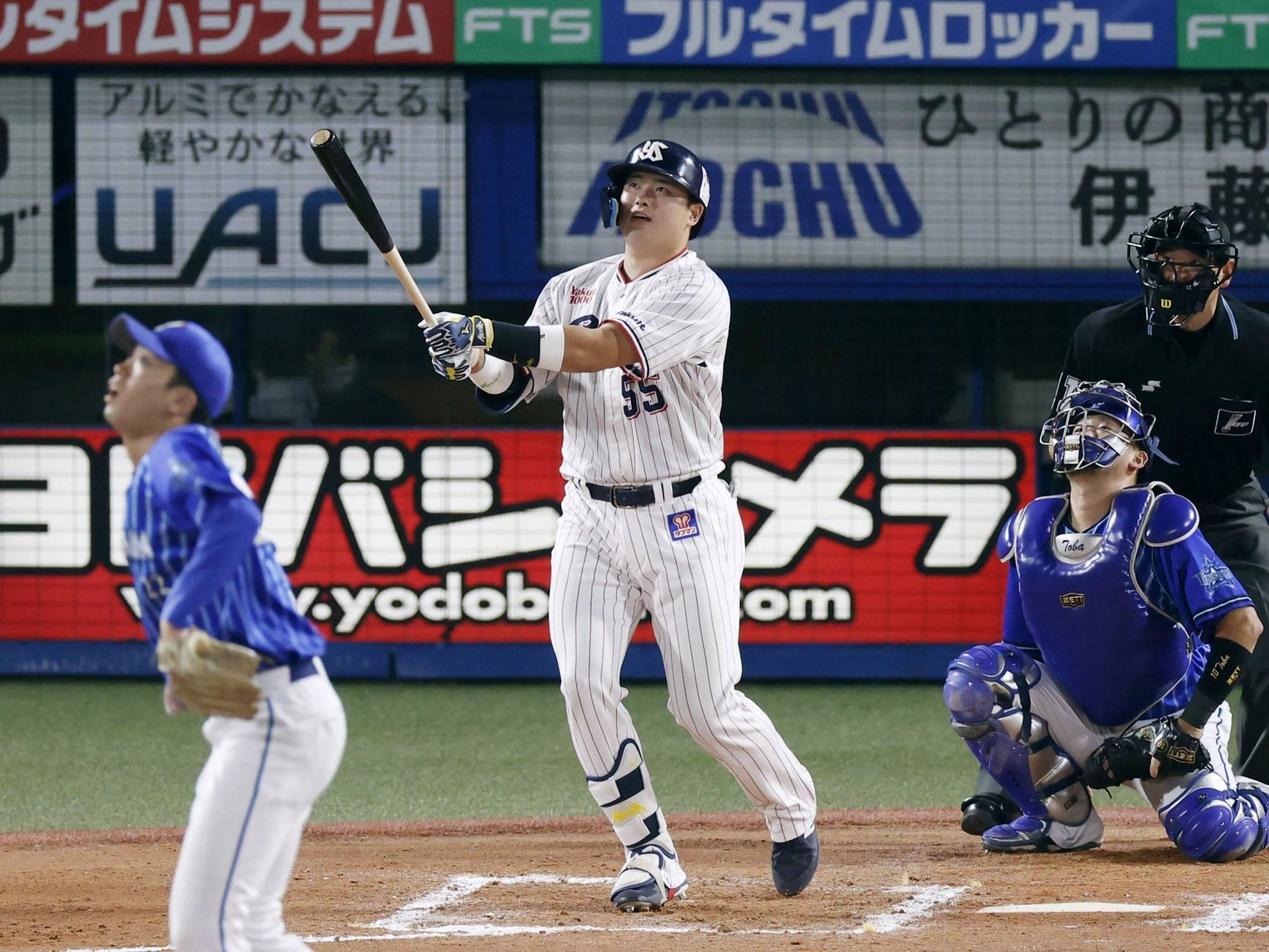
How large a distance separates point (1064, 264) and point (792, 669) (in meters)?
2.05

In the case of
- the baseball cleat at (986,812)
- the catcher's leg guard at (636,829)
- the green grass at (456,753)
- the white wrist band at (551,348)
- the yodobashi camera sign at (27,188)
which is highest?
the yodobashi camera sign at (27,188)

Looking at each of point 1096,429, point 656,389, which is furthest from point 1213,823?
point 656,389

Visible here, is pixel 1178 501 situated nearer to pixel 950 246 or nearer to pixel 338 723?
pixel 338 723

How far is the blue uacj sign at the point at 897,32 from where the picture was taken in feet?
25.3

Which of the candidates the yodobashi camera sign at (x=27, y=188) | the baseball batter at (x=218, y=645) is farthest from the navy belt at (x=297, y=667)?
the yodobashi camera sign at (x=27, y=188)

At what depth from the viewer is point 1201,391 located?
496cm

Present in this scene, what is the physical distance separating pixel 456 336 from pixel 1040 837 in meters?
2.03

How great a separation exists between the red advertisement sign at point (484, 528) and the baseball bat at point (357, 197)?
3617 millimetres

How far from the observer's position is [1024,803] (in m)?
4.80

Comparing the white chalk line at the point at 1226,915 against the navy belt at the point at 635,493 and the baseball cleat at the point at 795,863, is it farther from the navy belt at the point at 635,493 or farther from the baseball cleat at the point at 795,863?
the navy belt at the point at 635,493

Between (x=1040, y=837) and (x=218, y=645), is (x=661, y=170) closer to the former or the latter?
(x=218, y=645)

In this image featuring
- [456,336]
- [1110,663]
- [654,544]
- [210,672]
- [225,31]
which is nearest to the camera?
[210,672]

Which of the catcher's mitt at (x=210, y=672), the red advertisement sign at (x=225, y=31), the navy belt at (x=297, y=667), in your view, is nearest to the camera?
the catcher's mitt at (x=210, y=672)

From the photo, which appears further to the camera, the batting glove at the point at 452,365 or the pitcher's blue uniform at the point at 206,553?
the batting glove at the point at 452,365
